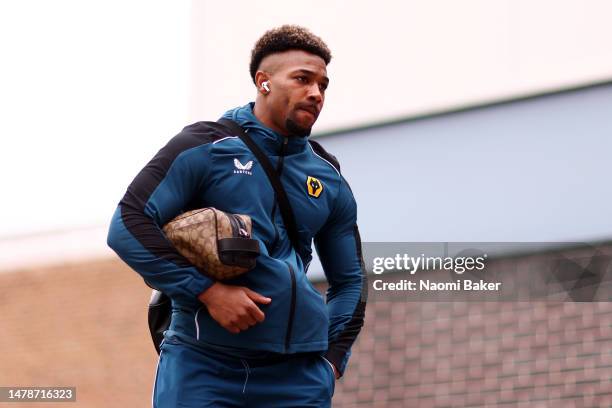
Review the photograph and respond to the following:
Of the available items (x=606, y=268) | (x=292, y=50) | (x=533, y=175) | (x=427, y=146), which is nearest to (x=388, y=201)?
(x=427, y=146)

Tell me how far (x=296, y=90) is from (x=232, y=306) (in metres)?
0.87

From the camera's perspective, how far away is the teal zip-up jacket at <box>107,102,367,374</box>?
363 centimetres

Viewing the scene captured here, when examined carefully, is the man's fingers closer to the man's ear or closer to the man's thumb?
the man's thumb

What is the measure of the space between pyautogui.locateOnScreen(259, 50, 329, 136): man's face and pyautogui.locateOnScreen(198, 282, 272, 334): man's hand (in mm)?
672

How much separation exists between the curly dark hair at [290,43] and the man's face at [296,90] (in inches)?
0.9

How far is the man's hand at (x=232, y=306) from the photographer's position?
3.59m

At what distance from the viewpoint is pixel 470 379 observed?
8375 millimetres

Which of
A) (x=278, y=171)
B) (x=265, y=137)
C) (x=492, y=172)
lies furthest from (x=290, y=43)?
(x=492, y=172)

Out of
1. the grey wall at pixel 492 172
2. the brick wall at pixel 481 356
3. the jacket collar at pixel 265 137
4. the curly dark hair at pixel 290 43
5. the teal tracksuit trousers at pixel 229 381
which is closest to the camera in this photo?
the teal tracksuit trousers at pixel 229 381

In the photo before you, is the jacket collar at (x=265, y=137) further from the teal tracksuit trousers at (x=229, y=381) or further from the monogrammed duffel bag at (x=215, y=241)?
the teal tracksuit trousers at (x=229, y=381)

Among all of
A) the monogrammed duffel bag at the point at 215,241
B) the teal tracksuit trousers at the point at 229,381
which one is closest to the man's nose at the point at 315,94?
the monogrammed duffel bag at the point at 215,241

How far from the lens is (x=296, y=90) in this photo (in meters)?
4.01

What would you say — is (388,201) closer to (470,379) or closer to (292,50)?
(470,379)

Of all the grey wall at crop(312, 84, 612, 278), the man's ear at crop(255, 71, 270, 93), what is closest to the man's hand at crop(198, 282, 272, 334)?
the man's ear at crop(255, 71, 270, 93)
